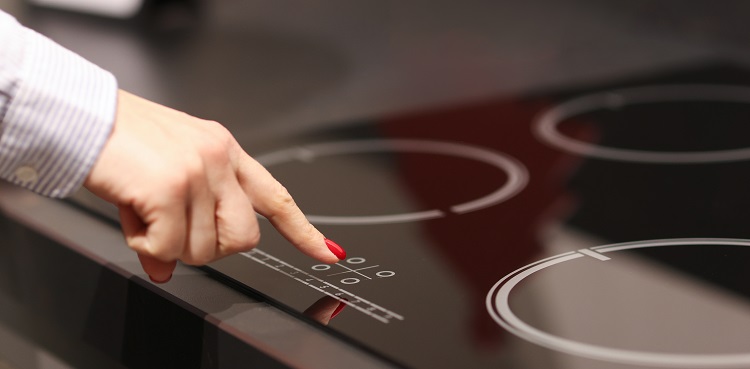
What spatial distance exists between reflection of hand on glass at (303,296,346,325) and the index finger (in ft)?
0.09

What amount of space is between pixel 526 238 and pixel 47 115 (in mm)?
323

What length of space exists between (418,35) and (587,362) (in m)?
0.92

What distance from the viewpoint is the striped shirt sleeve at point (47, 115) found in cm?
45

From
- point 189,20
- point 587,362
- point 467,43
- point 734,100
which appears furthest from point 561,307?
point 189,20

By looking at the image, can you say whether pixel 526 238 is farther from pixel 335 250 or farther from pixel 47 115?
pixel 47 115

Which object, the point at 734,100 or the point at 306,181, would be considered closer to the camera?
the point at 306,181

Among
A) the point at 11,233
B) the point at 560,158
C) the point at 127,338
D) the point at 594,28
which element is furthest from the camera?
the point at 594,28

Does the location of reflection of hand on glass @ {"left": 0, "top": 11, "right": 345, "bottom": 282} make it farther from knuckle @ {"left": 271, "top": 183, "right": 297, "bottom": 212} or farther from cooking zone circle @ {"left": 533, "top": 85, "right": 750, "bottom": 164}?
cooking zone circle @ {"left": 533, "top": 85, "right": 750, "bottom": 164}

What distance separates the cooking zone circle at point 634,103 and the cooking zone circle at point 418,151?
0.08 meters

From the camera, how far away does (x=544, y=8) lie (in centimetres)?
130

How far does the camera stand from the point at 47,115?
0.46 meters

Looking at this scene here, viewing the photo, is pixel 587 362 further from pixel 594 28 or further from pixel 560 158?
pixel 594 28

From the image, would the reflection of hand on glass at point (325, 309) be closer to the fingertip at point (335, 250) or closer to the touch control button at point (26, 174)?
the fingertip at point (335, 250)

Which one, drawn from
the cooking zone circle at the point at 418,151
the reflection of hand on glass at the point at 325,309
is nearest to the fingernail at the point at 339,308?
the reflection of hand on glass at the point at 325,309
